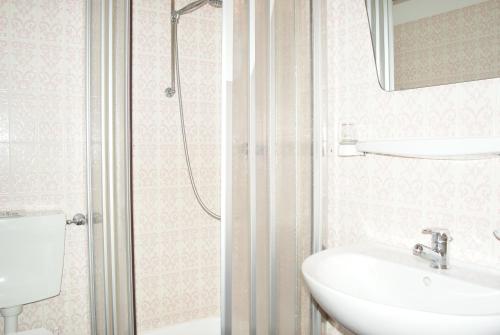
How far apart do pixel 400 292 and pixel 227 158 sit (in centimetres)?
66

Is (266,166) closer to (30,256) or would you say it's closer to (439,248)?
(439,248)

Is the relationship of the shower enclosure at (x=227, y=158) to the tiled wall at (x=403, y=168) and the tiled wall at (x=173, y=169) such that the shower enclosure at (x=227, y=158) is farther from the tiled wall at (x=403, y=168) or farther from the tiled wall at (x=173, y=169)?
the tiled wall at (x=403, y=168)

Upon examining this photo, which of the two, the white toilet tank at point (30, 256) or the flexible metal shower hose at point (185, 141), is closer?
the white toilet tank at point (30, 256)

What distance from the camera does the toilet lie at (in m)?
1.43

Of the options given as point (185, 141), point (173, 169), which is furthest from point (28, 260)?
point (185, 141)

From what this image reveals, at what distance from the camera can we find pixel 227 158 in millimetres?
879

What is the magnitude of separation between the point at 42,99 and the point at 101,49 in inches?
22.5

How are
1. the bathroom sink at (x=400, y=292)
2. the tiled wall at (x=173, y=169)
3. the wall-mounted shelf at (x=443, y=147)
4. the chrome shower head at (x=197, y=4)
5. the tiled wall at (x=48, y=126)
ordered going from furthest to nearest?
1. the tiled wall at (x=173, y=169)
2. the tiled wall at (x=48, y=126)
3. the chrome shower head at (x=197, y=4)
4. the wall-mounted shelf at (x=443, y=147)
5. the bathroom sink at (x=400, y=292)

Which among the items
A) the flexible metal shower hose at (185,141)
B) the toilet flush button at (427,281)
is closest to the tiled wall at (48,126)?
the flexible metal shower hose at (185,141)

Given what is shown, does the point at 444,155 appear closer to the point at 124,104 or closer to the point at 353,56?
the point at 353,56

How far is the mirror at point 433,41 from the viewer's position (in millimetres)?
1004

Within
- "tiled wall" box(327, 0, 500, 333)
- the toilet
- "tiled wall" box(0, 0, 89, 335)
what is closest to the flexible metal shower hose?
"tiled wall" box(0, 0, 89, 335)

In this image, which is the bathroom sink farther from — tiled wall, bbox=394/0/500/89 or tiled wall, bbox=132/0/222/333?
tiled wall, bbox=132/0/222/333

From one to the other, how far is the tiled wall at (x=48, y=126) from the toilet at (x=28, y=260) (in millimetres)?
121
